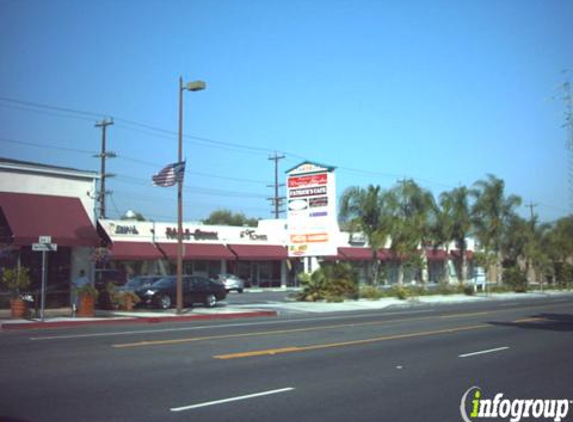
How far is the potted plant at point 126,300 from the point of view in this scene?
2708cm

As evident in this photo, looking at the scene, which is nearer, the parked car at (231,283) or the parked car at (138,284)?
the parked car at (138,284)

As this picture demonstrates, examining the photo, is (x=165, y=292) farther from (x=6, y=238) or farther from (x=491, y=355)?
(x=491, y=355)

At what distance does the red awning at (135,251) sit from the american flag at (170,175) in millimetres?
17840

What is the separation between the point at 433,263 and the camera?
76.4m

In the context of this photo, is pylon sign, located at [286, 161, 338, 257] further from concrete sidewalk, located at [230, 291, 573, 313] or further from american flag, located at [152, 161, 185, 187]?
american flag, located at [152, 161, 185, 187]

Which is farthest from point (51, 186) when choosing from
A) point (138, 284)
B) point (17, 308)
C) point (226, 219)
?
point (226, 219)

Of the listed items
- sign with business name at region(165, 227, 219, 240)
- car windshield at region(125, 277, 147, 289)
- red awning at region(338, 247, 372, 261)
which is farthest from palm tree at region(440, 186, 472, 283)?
car windshield at region(125, 277, 147, 289)

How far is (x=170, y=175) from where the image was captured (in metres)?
26.9

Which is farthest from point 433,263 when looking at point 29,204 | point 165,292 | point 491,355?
point 491,355

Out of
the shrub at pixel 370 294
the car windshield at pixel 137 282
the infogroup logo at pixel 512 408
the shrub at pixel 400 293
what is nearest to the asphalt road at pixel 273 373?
the infogroup logo at pixel 512 408

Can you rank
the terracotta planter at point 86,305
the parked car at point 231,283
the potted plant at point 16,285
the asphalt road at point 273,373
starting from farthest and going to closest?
1. the parked car at point 231,283
2. the terracotta planter at point 86,305
3. the potted plant at point 16,285
4. the asphalt road at point 273,373

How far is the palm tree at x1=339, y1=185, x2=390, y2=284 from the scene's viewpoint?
44969 mm

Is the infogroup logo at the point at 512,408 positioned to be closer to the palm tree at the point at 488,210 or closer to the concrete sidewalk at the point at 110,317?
the concrete sidewalk at the point at 110,317

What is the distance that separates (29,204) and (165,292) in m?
7.07
